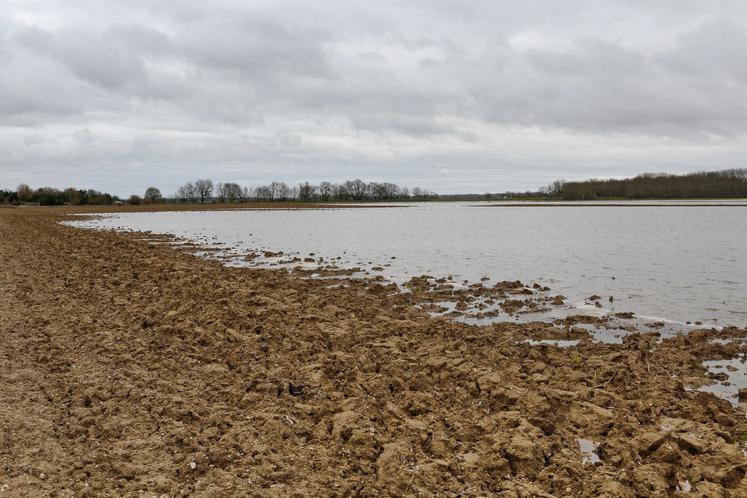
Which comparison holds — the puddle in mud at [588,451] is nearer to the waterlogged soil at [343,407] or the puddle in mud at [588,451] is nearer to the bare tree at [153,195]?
the waterlogged soil at [343,407]

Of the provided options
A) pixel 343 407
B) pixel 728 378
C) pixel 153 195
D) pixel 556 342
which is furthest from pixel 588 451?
pixel 153 195

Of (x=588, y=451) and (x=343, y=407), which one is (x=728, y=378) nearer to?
(x=588, y=451)

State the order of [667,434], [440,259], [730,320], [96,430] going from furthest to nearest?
1. [440,259]
2. [730,320]
3. [667,434]
4. [96,430]

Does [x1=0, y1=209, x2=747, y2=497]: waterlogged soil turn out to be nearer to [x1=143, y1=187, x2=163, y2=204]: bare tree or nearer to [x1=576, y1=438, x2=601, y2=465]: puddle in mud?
[x1=576, y1=438, x2=601, y2=465]: puddle in mud

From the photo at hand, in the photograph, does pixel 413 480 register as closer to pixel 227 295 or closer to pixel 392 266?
pixel 227 295

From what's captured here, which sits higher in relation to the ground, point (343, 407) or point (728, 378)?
point (343, 407)

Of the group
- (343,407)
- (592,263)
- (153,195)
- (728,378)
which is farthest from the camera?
(153,195)

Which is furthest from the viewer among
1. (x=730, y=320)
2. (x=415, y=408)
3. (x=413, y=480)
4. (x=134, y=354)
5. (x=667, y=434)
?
(x=730, y=320)

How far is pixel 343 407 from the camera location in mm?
7246

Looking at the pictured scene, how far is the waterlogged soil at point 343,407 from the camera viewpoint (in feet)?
17.9

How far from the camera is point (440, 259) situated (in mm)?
28031

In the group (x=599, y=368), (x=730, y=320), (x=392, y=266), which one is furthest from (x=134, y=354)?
(x=392, y=266)

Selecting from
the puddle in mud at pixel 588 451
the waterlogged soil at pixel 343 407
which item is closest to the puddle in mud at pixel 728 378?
the waterlogged soil at pixel 343 407

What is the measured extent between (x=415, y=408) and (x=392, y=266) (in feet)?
59.0
